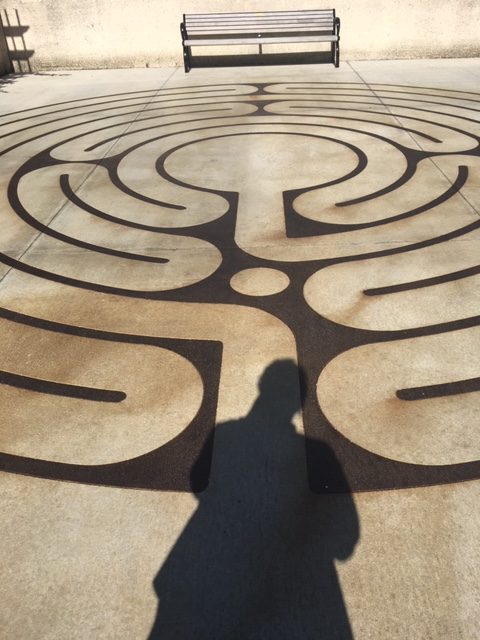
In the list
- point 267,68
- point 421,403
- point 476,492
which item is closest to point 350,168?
point 421,403

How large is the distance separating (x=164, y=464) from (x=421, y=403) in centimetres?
174

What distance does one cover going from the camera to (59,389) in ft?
12.7

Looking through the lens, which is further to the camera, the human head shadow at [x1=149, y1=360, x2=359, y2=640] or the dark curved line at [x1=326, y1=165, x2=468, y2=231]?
the dark curved line at [x1=326, y1=165, x2=468, y2=231]

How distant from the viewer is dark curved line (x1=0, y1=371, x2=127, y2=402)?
12.4 ft

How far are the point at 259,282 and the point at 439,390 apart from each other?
78.5 inches

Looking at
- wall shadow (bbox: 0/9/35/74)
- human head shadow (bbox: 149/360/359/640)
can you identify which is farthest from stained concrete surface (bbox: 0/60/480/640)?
wall shadow (bbox: 0/9/35/74)

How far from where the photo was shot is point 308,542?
2.78m

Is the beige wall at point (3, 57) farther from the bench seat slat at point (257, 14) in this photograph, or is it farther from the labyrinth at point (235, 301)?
the labyrinth at point (235, 301)

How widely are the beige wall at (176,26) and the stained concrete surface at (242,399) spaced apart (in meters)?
9.77

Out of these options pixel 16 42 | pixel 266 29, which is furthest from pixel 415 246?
pixel 16 42

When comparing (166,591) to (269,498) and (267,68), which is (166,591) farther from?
(267,68)

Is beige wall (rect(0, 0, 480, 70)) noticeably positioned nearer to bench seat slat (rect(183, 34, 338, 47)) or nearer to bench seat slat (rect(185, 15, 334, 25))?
bench seat slat (rect(185, 15, 334, 25))

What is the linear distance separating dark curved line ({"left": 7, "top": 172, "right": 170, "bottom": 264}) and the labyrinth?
1.1 inches

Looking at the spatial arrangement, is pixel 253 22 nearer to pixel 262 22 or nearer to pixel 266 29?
pixel 262 22
